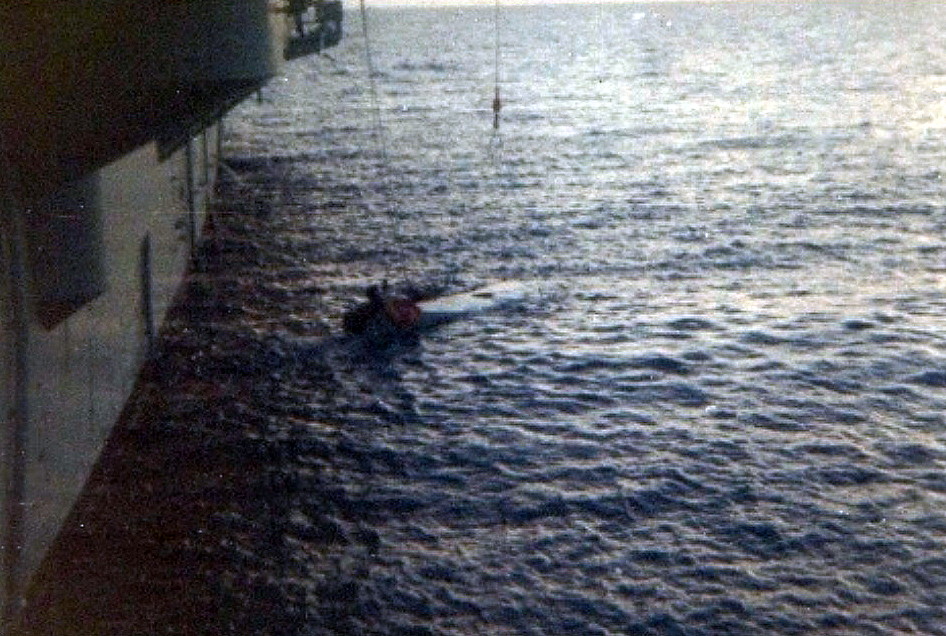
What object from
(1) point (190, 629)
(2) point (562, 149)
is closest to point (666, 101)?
(2) point (562, 149)

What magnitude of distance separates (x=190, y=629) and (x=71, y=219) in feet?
20.1

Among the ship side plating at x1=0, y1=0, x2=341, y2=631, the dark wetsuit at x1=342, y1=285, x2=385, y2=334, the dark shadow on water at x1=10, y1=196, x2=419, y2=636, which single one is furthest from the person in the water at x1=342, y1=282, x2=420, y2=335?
the ship side plating at x1=0, y1=0, x2=341, y2=631

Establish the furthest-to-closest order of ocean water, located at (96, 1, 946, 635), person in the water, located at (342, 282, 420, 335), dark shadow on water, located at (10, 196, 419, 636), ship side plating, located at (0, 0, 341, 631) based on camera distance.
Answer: person in the water, located at (342, 282, 420, 335) → ocean water, located at (96, 1, 946, 635) → dark shadow on water, located at (10, 196, 419, 636) → ship side plating, located at (0, 0, 341, 631)

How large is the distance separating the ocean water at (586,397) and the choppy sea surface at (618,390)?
0.08m

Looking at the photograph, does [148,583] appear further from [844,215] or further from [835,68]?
[835,68]

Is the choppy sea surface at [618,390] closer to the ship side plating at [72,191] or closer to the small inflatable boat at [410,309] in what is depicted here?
the small inflatable boat at [410,309]

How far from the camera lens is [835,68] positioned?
128 meters

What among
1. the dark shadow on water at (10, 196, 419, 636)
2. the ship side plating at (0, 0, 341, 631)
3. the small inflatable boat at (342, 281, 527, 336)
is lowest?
the dark shadow on water at (10, 196, 419, 636)

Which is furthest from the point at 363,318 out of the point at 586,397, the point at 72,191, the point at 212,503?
the point at 72,191

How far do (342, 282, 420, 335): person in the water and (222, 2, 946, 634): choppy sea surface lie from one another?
892 millimetres

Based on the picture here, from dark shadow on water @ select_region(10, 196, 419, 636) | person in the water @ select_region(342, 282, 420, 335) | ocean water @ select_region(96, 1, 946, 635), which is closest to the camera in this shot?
dark shadow on water @ select_region(10, 196, 419, 636)

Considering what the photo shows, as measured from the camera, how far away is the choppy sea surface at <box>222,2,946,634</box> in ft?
62.4

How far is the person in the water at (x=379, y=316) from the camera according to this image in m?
32.2

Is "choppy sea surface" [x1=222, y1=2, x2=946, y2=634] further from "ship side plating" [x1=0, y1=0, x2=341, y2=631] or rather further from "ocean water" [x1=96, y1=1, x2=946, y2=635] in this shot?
"ship side plating" [x1=0, y1=0, x2=341, y2=631]
